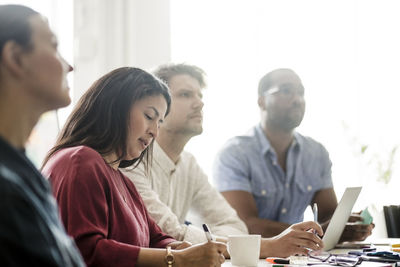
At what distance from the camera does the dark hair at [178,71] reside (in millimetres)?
2328

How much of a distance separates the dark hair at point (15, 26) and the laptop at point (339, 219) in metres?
1.43

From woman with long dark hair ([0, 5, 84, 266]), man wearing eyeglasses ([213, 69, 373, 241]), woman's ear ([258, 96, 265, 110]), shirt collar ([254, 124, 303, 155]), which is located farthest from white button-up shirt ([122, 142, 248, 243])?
woman with long dark hair ([0, 5, 84, 266])

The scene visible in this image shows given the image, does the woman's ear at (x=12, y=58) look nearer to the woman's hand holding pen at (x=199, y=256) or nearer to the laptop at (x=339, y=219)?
the woman's hand holding pen at (x=199, y=256)

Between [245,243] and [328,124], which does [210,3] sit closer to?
[328,124]

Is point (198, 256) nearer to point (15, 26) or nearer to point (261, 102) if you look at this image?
point (15, 26)

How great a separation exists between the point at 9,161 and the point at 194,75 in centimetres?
173

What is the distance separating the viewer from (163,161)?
2172mm

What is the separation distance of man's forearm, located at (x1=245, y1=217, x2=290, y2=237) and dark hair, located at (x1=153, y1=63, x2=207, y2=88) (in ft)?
2.33

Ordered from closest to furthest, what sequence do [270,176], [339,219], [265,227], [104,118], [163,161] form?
[104,118] < [339,219] < [163,161] < [265,227] < [270,176]

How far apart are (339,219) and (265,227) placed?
1.74 ft

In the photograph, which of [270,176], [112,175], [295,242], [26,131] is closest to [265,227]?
[270,176]

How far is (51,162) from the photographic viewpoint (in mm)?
1280

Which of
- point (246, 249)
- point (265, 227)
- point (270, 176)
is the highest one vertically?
point (246, 249)

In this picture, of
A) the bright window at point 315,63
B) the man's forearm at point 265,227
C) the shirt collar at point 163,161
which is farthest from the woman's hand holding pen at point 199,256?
the bright window at point 315,63
